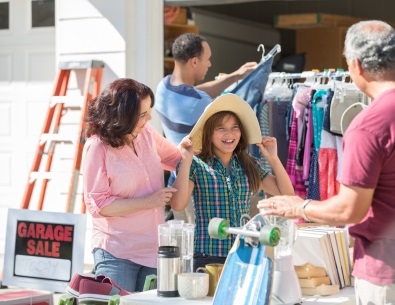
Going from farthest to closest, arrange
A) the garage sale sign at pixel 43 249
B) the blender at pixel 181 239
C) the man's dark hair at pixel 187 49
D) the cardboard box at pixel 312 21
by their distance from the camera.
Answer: the cardboard box at pixel 312 21, the man's dark hair at pixel 187 49, the garage sale sign at pixel 43 249, the blender at pixel 181 239

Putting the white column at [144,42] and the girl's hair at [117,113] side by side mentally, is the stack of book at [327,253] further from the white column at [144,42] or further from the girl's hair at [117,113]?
the white column at [144,42]

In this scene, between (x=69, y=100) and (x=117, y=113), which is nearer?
(x=117, y=113)

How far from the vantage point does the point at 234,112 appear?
407cm

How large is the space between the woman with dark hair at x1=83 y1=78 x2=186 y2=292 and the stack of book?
2.03 ft

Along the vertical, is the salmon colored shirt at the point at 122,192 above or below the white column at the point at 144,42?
below

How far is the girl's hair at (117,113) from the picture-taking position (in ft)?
12.4

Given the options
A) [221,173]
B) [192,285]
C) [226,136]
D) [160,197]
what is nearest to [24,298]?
[160,197]

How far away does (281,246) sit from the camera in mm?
3318

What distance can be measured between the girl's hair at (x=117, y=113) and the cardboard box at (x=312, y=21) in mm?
5050

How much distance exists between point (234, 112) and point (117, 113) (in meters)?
0.56

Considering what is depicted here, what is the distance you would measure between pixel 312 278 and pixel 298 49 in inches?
238

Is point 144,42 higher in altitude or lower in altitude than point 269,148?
higher

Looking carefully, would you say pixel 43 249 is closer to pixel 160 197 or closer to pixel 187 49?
pixel 160 197

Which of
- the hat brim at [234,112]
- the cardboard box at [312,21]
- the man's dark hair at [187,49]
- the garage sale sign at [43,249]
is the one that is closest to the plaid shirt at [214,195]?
the hat brim at [234,112]
